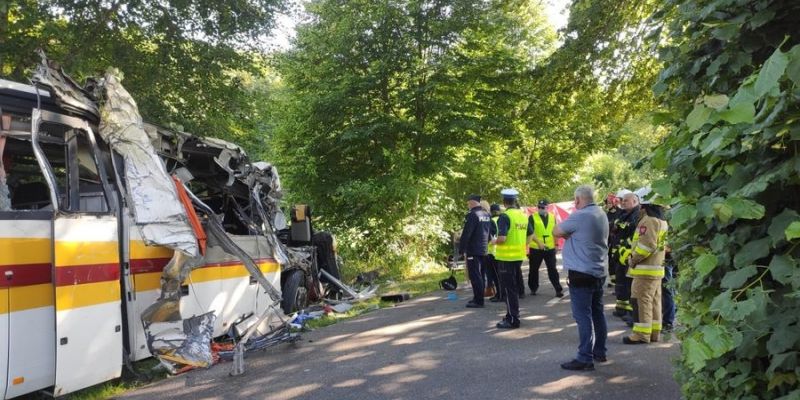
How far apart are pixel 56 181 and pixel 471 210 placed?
271 inches

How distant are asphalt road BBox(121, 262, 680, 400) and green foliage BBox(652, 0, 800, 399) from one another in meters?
2.10

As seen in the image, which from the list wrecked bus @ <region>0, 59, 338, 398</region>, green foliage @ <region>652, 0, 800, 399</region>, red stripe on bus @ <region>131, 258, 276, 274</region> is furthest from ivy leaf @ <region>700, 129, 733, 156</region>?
red stripe on bus @ <region>131, 258, 276, 274</region>

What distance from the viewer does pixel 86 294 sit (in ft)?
15.7

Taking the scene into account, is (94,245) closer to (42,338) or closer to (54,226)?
(54,226)

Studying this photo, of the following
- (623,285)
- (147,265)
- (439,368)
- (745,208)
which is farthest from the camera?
(623,285)

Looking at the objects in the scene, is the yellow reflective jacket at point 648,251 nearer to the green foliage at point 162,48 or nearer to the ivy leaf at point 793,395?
the ivy leaf at point 793,395

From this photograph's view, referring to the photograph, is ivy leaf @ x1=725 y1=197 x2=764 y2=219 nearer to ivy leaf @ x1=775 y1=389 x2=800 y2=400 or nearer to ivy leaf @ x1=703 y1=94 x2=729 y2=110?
ivy leaf @ x1=703 y1=94 x2=729 y2=110

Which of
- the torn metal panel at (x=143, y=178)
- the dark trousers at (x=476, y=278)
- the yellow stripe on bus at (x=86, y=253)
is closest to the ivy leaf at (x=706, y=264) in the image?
the yellow stripe on bus at (x=86, y=253)

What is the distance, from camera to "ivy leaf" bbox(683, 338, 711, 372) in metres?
2.00

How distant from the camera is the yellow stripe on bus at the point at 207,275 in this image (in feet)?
18.3

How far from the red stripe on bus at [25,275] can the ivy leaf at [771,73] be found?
4807mm

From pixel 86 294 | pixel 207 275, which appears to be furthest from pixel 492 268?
pixel 86 294

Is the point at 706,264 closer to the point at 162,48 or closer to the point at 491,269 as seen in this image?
the point at 491,269

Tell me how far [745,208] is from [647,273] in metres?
5.12
